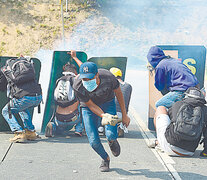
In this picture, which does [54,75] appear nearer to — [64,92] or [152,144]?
[64,92]

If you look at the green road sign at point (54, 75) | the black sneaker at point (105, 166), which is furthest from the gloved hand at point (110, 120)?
the green road sign at point (54, 75)

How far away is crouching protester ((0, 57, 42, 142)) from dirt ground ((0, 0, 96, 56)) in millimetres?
33249

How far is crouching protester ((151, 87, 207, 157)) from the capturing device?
5.52m

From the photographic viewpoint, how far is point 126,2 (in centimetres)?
4784

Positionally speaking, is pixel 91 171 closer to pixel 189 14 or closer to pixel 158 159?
pixel 158 159

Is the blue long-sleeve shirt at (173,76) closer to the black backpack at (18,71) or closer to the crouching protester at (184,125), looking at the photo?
the crouching protester at (184,125)

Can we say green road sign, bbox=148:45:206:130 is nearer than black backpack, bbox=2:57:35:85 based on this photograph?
No

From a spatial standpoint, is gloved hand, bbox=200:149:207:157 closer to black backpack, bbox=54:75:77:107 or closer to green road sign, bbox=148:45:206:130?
green road sign, bbox=148:45:206:130

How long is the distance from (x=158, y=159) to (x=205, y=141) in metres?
0.74

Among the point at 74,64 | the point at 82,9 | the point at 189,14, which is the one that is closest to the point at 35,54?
the point at 82,9

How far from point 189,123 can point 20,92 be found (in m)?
2.63

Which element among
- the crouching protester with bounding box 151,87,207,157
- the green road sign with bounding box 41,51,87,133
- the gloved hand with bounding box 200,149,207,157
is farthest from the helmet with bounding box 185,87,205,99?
the green road sign with bounding box 41,51,87,133

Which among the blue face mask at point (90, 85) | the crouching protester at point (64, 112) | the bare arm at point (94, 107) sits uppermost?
the blue face mask at point (90, 85)

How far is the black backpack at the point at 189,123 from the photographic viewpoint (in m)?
5.51
